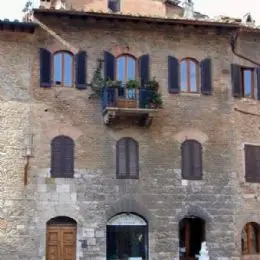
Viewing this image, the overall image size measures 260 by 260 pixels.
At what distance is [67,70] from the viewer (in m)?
25.4

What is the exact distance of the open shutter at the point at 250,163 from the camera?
2662 cm

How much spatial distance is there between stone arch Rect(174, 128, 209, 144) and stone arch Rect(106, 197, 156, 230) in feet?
9.80

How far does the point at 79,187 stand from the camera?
2459cm

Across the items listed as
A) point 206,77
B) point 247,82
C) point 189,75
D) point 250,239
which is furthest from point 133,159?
point 247,82

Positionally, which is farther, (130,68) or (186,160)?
(130,68)

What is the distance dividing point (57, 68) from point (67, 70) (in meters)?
0.39

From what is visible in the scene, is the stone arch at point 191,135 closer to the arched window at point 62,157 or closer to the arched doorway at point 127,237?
the arched doorway at point 127,237

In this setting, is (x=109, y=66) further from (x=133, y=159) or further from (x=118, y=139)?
(x=133, y=159)

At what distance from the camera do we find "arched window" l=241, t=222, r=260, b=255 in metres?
26.5

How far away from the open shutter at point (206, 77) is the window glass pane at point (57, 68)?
5.62m

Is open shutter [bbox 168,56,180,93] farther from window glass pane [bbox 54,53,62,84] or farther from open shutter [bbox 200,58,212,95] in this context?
window glass pane [bbox 54,53,62,84]

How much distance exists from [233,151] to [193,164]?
176 centimetres

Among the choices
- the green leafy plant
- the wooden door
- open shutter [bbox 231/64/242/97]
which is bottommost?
the wooden door

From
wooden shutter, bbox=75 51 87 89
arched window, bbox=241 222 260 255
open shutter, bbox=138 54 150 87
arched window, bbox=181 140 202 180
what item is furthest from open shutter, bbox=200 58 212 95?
arched window, bbox=241 222 260 255
